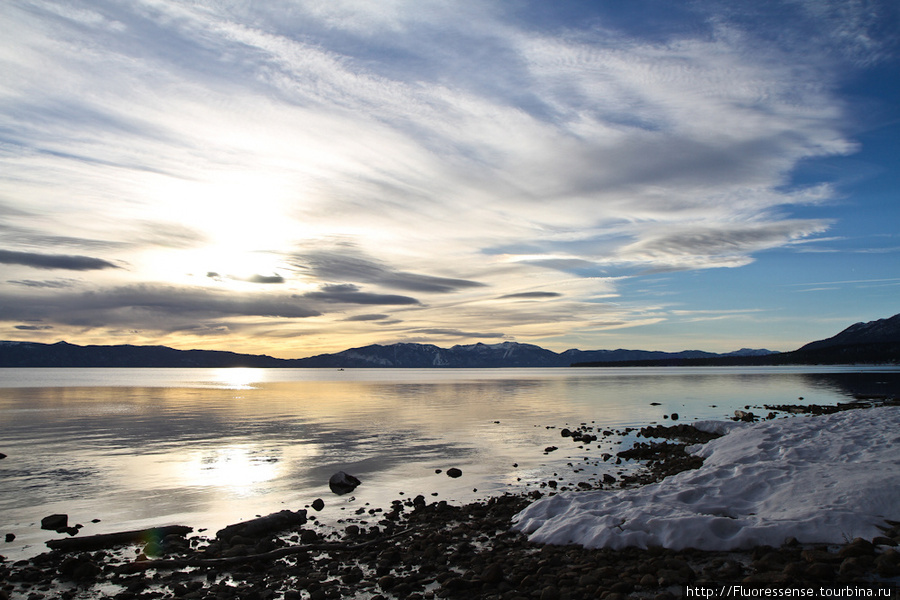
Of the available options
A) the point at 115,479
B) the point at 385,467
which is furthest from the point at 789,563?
the point at 115,479

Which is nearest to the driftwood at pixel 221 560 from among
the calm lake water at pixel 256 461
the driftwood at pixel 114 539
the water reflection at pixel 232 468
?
the driftwood at pixel 114 539

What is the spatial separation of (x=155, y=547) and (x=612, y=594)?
12264 mm

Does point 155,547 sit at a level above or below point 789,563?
below

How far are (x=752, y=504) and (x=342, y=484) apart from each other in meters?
14.9

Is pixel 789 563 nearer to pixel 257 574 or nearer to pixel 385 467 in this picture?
pixel 257 574

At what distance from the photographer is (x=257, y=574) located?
39.9 feet

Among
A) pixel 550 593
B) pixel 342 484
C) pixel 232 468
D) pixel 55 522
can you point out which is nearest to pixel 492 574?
pixel 550 593

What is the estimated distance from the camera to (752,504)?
43.9ft

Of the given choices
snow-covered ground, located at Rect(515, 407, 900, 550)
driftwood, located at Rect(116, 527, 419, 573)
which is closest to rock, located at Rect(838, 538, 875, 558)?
snow-covered ground, located at Rect(515, 407, 900, 550)

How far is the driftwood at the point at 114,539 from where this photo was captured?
14.0 metres

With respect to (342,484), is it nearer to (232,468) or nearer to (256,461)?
(232,468)

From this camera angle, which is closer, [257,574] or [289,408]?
[257,574]

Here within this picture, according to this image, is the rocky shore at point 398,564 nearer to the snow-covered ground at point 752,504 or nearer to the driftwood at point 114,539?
the driftwood at point 114,539

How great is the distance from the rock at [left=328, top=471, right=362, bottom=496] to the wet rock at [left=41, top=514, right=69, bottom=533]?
8.88m
